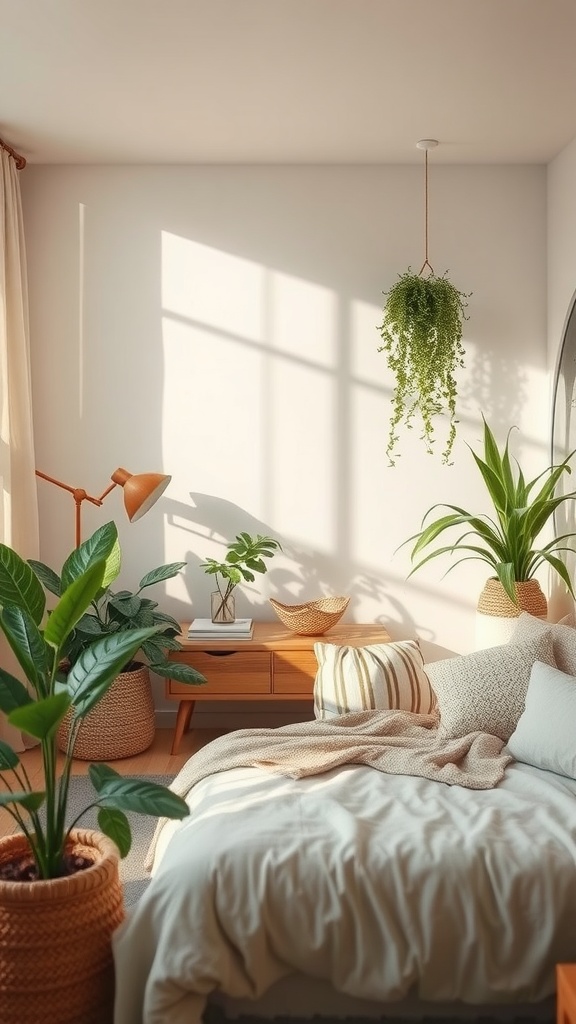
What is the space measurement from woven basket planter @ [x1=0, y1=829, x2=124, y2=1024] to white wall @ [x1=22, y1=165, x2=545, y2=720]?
2.66 meters

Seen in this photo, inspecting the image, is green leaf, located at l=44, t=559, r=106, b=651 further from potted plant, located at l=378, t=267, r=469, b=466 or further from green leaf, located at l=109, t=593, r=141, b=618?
potted plant, located at l=378, t=267, r=469, b=466

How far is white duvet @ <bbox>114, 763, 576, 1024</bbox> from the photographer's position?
88.6 inches

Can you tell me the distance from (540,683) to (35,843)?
1.61m

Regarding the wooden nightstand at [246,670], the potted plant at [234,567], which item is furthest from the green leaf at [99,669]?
the potted plant at [234,567]

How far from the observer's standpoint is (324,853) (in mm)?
2396

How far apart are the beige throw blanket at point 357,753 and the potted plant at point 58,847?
0.66 metres

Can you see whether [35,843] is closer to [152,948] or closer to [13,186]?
[152,948]

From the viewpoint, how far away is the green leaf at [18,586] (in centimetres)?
250

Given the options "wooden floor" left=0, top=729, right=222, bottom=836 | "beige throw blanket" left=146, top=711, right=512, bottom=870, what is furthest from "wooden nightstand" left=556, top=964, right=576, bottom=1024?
"wooden floor" left=0, top=729, right=222, bottom=836

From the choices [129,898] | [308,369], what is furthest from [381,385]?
[129,898]

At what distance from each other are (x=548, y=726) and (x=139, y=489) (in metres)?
1.99

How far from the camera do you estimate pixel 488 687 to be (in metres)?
3.41

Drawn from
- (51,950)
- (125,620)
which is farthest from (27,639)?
(125,620)

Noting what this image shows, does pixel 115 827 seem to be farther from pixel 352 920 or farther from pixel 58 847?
pixel 352 920
